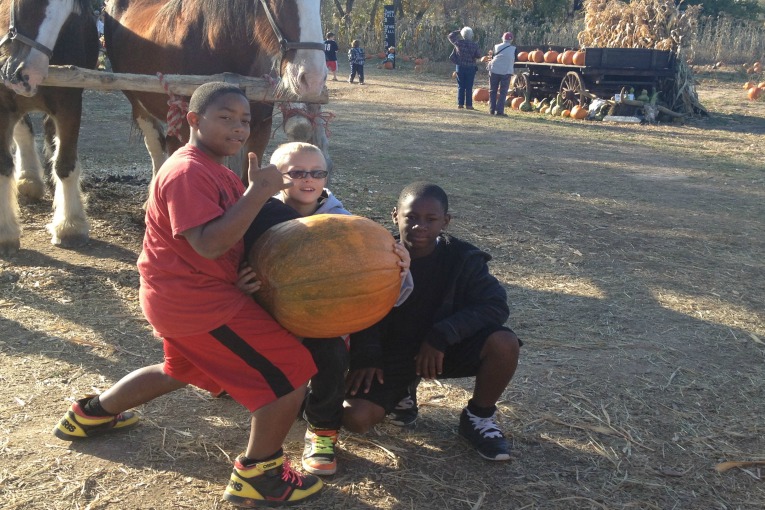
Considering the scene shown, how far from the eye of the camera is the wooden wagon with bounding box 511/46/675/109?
16031 millimetres

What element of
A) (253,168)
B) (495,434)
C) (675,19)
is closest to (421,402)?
(495,434)

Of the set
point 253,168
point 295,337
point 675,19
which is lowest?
point 295,337

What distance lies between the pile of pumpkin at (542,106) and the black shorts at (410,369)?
13.9 m

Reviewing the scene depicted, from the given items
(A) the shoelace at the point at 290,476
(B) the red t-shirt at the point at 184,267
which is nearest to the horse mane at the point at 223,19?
(B) the red t-shirt at the point at 184,267

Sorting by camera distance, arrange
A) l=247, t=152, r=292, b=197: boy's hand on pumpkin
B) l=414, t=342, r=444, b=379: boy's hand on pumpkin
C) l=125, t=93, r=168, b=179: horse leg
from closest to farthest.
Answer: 1. l=247, t=152, r=292, b=197: boy's hand on pumpkin
2. l=414, t=342, r=444, b=379: boy's hand on pumpkin
3. l=125, t=93, r=168, b=179: horse leg

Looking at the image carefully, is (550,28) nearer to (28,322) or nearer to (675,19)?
(675,19)

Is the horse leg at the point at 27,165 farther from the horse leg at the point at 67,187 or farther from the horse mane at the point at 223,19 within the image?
the horse mane at the point at 223,19

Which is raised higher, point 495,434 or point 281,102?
point 281,102

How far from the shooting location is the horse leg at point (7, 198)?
18.2ft

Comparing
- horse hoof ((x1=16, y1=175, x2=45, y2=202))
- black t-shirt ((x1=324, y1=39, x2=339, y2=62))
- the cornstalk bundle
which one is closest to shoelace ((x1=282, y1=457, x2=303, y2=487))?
horse hoof ((x1=16, y1=175, x2=45, y2=202))

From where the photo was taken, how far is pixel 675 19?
17672mm

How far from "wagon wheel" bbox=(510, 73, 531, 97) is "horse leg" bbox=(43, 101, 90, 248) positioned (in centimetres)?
1406

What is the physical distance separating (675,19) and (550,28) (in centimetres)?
1424

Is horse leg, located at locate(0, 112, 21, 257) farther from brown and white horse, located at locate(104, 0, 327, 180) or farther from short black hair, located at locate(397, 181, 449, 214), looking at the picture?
short black hair, located at locate(397, 181, 449, 214)
